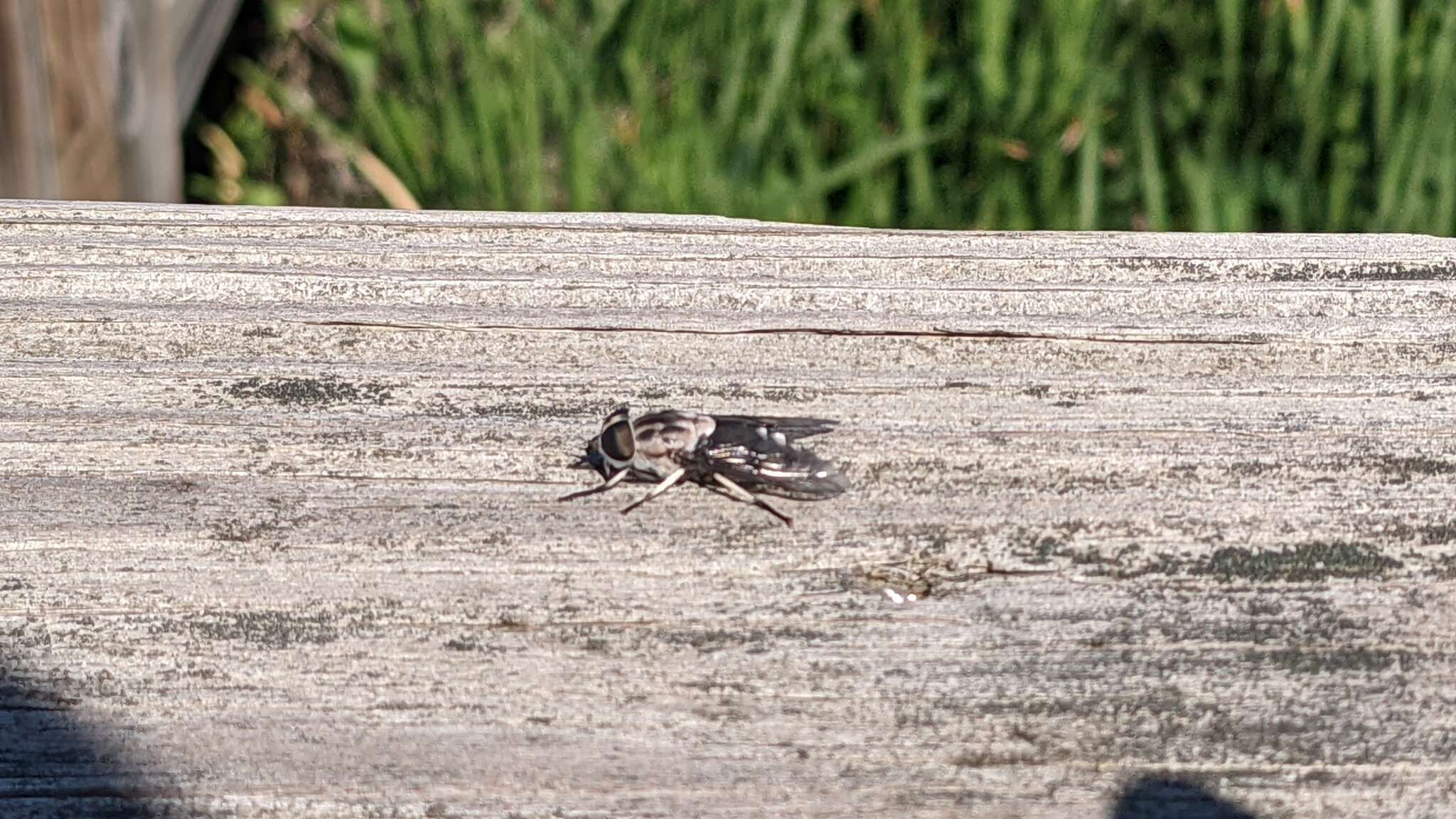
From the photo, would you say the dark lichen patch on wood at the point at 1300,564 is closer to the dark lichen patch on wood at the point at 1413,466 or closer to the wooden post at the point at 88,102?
the dark lichen patch on wood at the point at 1413,466

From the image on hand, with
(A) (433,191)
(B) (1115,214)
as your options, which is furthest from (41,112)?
(B) (1115,214)

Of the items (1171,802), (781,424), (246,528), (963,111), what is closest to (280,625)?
(246,528)

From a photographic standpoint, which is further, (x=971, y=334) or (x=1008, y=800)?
(x=971, y=334)

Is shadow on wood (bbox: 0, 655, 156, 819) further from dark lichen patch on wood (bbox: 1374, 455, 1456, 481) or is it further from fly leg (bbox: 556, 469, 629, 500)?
dark lichen patch on wood (bbox: 1374, 455, 1456, 481)

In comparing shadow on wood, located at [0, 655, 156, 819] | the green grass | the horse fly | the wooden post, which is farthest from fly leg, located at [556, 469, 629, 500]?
the wooden post

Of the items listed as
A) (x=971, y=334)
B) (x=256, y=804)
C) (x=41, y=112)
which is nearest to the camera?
(x=256, y=804)

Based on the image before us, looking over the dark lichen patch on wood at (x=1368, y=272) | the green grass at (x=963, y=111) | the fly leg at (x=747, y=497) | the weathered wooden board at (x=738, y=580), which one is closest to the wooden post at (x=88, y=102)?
the green grass at (x=963, y=111)

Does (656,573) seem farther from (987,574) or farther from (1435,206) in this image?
(1435,206)
